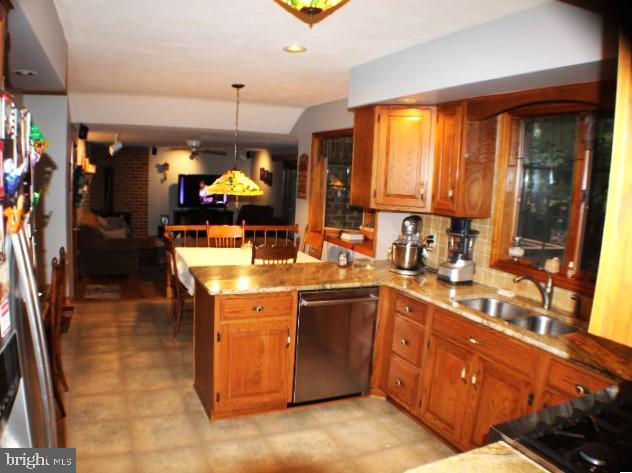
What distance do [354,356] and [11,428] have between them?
238cm

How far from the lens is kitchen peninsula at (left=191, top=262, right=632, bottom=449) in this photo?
2.35 metres

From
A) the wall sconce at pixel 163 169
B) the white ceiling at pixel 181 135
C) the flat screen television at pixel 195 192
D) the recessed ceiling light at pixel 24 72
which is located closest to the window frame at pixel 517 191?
the recessed ceiling light at pixel 24 72

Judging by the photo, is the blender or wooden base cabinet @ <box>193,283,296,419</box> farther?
the blender

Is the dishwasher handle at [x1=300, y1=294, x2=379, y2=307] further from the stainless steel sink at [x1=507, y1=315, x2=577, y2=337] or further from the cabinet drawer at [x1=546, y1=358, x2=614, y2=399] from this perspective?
the cabinet drawer at [x1=546, y1=358, x2=614, y2=399]

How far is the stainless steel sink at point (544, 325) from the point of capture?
259 centimetres

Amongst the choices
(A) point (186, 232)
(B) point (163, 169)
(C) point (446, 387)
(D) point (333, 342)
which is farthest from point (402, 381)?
(B) point (163, 169)

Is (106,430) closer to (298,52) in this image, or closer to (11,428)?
(11,428)

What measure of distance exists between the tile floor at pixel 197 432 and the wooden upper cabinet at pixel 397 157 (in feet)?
4.79

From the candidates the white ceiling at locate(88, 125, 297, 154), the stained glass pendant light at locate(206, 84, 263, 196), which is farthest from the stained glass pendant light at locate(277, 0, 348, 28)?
the white ceiling at locate(88, 125, 297, 154)

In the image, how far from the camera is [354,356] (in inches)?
128

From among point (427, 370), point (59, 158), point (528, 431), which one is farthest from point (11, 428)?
point (59, 158)

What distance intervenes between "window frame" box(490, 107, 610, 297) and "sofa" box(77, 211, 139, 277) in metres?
5.43

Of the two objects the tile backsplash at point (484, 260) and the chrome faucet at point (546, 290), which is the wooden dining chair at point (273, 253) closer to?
the tile backsplash at point (484, 260)

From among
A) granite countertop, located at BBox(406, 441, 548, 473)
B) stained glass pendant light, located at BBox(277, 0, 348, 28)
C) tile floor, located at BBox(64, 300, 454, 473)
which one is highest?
stained glass pendant light, located at BBox(277, 0, 348, 28)
